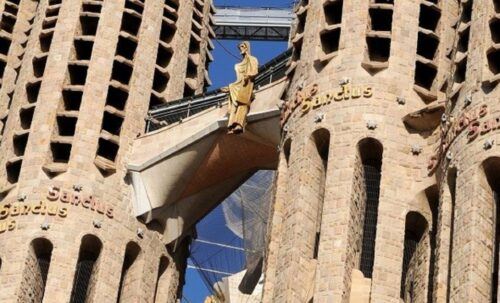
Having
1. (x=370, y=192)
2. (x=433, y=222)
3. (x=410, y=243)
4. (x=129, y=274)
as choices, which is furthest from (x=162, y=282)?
(x=433, y=222)

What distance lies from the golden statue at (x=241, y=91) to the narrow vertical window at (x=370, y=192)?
500 centimetres

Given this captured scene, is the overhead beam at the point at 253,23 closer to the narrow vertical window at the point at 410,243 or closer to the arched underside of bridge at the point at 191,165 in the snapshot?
the arched underside of bridge at the point at 191,165

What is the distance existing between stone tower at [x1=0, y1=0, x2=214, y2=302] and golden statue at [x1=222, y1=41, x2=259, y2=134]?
3.32m

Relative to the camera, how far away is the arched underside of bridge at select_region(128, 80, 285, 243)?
175 ft

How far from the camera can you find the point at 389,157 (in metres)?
47.3

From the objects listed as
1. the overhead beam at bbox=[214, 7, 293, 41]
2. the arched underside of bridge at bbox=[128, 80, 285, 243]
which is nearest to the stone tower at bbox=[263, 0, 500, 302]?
the arched underside of bridge at bbox=[128, 80, 285, 243]

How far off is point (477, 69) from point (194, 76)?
47.0 ft

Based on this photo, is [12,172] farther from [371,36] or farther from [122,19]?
[371,36]

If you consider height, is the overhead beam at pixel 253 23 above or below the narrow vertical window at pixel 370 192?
above

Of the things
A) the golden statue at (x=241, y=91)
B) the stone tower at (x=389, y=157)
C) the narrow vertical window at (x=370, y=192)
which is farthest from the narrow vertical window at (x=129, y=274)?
the narrow vertical window at (x=370, y=192)

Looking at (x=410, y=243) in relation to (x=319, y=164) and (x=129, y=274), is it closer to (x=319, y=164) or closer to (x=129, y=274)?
(x=319, y=164)

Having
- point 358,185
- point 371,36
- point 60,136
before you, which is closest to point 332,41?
point 371,36

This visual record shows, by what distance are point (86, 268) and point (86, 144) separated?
2892 millimetres

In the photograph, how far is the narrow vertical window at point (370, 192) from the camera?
47.5m
